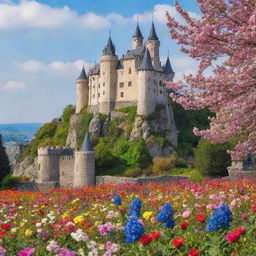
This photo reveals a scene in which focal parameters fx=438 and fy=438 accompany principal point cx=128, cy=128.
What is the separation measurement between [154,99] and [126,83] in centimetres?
483

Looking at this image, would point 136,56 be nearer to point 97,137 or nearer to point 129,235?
point 97,137

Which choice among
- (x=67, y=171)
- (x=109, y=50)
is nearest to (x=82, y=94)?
(x=109, y=50)

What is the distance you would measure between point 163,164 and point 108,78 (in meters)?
15.0

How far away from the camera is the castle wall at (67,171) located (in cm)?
3756

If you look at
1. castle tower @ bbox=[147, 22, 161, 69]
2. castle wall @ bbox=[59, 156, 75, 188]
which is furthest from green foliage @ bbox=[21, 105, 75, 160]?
castle wall @ bbox=[59, 156, 75, 188]

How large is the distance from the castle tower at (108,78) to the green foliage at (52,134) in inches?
273

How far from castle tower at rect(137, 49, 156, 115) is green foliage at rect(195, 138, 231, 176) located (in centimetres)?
1403

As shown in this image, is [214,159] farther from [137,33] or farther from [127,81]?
[137,33]

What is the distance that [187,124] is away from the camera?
51562mm

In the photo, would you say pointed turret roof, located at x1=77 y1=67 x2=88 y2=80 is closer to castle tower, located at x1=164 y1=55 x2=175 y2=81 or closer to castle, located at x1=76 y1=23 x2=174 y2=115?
castle, located at x1=76 y1=23 x2=174 y2=115

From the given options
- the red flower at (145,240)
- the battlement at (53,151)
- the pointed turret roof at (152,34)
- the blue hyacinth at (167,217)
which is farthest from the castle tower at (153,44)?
the red flower at (145,240)

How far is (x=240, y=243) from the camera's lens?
6.23m

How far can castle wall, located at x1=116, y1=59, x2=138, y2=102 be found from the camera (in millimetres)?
48938

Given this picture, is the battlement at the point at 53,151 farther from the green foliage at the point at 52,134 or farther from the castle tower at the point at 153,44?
the castle tower at the point at 153,44
